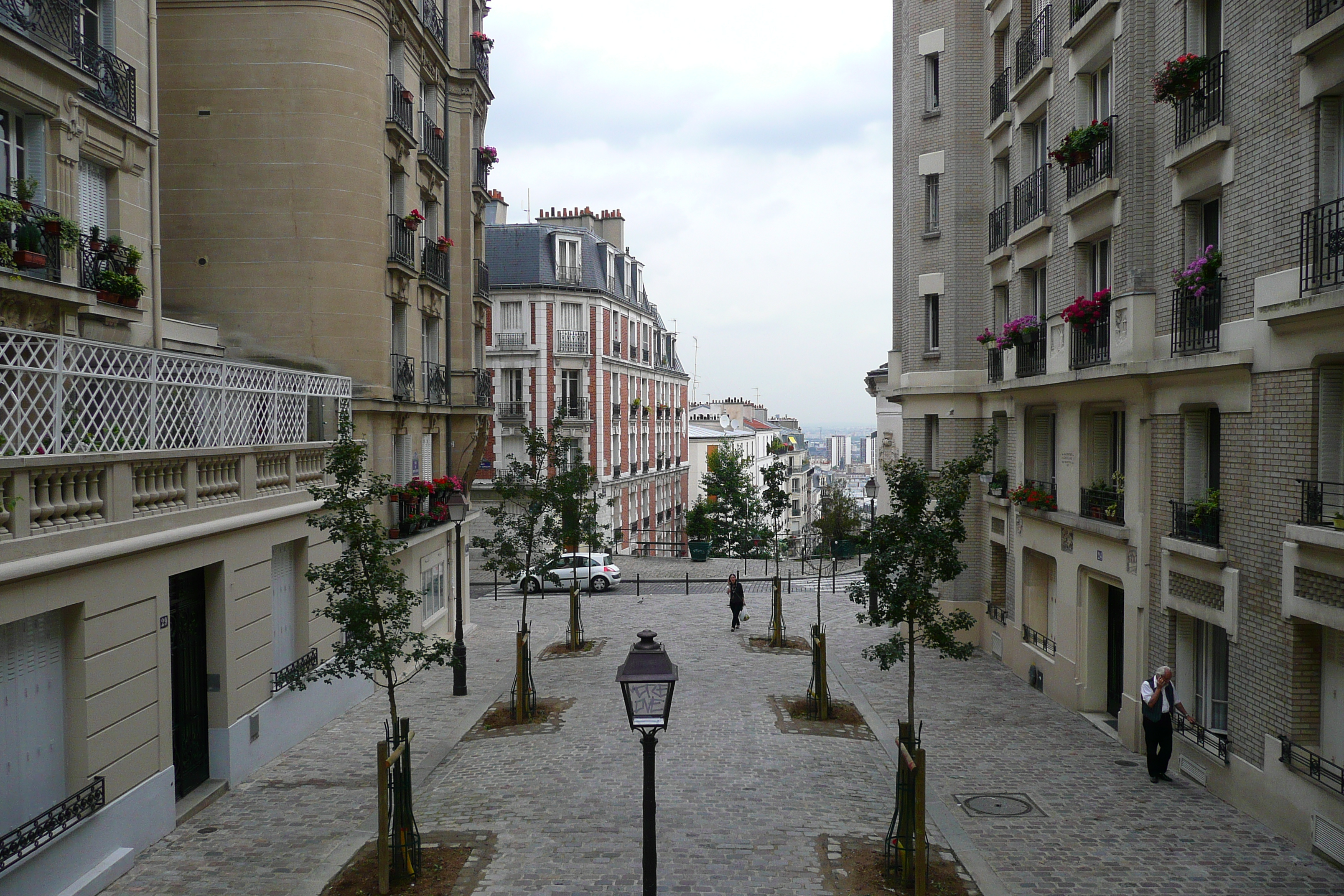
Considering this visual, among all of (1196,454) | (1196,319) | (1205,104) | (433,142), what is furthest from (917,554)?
(433,142)

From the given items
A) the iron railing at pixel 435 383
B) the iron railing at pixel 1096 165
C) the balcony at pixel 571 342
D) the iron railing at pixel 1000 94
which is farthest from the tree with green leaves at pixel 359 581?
the balcony at pixel 571 342

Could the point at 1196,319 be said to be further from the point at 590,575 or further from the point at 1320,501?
the point at 590,575

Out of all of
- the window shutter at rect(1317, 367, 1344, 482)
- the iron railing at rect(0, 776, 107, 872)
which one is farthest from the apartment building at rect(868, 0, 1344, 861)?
the iron railing at rect(0, 776, 107, 872)

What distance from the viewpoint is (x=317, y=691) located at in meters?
16.9

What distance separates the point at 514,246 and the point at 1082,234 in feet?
122

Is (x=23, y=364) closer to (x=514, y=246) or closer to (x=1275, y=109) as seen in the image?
(x=1275, y=109)

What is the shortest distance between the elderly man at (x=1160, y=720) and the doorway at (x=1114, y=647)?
364cm

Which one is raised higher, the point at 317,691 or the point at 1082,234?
the point at 1082,234

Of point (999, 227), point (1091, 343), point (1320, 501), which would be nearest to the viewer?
point (1320, 501)

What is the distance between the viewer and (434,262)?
24016 mm

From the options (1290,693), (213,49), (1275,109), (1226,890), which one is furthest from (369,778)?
(1275,109)

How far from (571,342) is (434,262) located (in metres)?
27.1

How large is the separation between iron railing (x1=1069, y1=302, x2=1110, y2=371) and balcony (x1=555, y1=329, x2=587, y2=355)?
1382 inches

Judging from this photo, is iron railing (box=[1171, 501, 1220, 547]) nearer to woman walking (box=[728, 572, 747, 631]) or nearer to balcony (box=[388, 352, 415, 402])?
woman walking (box=[728, 572, 747, 631])
